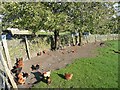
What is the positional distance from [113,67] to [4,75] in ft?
24.3

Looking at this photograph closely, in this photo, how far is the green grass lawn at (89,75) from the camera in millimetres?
13548

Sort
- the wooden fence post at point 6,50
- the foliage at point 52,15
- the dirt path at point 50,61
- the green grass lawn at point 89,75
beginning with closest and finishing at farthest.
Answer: the green grass lawn at point 89,75 → the wooden fence post at point 6,50 → the dirt path at point 50,61 → the foliage at point 52,15

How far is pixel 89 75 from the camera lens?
1495 cm

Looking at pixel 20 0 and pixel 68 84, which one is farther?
pixel 20 0


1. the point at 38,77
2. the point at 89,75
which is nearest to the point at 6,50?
the point at 38,77

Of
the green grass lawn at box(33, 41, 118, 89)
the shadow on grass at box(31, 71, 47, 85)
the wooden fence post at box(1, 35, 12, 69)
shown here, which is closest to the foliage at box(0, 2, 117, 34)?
the wooden fence post at box(1, 35, 12, 69)

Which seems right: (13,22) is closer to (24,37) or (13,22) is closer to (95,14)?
(24,37)

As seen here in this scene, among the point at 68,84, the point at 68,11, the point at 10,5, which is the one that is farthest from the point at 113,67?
the point at 10,5

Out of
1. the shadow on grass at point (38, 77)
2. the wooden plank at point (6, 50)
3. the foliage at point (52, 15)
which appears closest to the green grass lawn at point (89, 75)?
the shadow on grass at point (38, 77)

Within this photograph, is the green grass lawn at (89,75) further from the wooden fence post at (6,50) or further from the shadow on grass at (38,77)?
the wooden fence post at (6,50)

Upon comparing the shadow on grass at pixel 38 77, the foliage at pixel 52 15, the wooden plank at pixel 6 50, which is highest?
the foliage at pixel 52 15

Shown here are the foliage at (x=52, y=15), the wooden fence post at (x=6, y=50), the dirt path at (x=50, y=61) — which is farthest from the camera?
the foliage at (x=52, y=15)

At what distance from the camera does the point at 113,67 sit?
17.1 meters

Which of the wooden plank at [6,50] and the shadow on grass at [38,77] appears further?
the wooden plank at [6,50]
